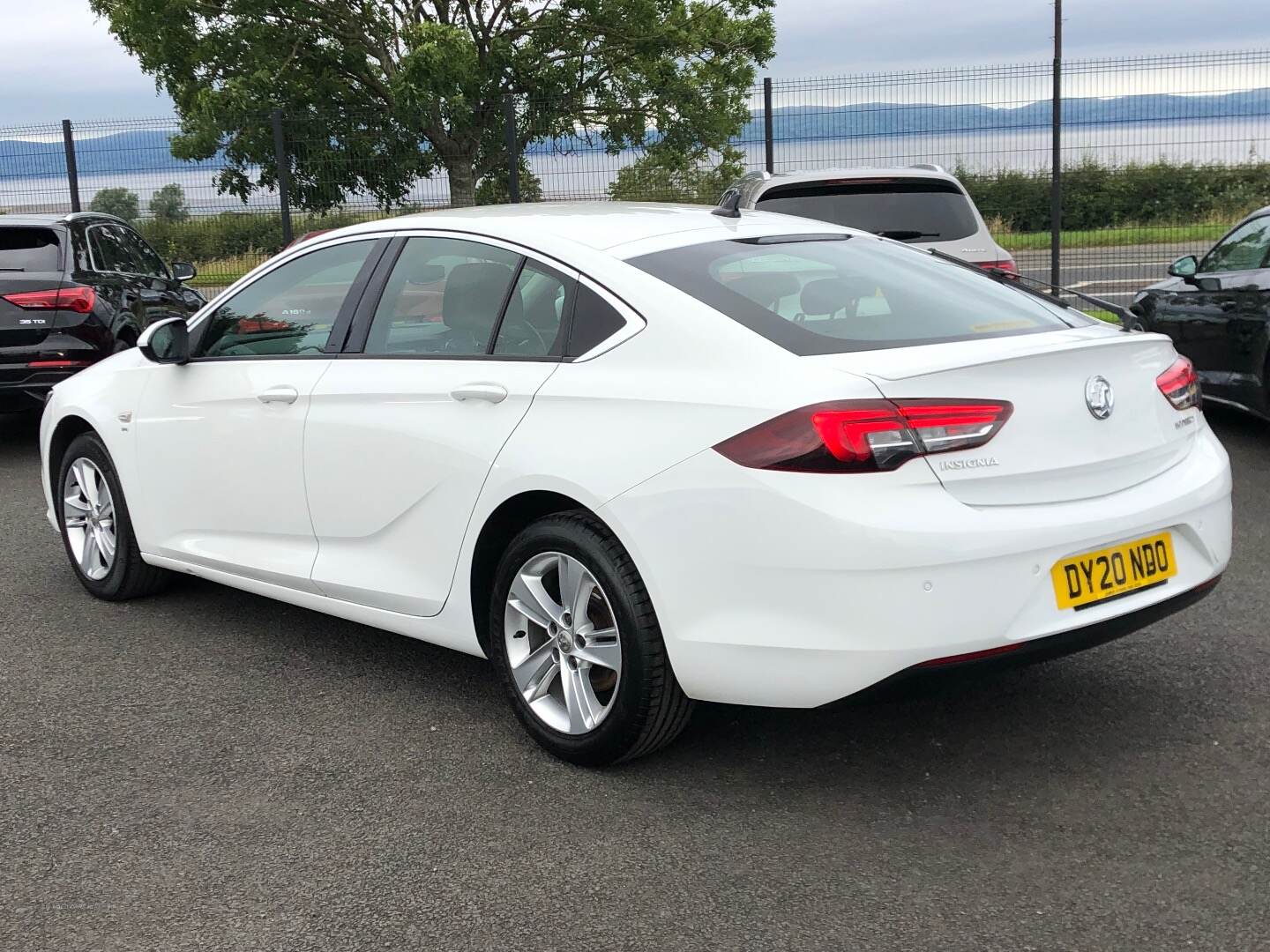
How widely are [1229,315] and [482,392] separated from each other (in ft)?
18.7

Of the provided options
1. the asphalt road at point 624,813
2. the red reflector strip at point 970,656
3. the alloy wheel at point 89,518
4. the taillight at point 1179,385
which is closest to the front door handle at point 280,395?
the asphalt road at point 624,813

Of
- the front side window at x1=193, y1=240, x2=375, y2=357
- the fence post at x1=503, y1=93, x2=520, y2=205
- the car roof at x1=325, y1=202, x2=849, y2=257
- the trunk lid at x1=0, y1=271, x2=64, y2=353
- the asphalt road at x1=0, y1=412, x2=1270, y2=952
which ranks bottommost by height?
the asphalt road at x1=0, y1=412, x2=1270, y2=952

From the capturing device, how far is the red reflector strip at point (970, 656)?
321 centimetres

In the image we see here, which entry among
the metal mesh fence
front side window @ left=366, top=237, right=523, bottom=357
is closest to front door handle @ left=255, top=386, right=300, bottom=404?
front side window @ left=366, top=237, right=523, bottom=357

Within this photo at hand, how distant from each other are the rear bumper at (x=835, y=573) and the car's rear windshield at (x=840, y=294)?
0.44 m

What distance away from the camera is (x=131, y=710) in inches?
171

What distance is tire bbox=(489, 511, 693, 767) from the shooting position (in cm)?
351

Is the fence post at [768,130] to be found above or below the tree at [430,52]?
below

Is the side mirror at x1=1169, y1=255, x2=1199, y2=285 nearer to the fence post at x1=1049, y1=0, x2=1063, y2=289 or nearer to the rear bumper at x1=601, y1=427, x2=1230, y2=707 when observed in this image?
the rear bumper at x1=601, y1=427, x2=1230, y2=707

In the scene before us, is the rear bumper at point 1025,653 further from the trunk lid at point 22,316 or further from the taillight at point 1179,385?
the trunk lid at point 22,316

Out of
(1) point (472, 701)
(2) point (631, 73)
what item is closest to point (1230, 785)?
(1) point (472, 701)

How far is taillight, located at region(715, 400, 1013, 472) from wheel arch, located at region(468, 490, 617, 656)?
661 mm

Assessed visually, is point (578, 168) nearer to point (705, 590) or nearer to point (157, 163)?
point (157, 163)

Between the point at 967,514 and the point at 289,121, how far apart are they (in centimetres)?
1515
